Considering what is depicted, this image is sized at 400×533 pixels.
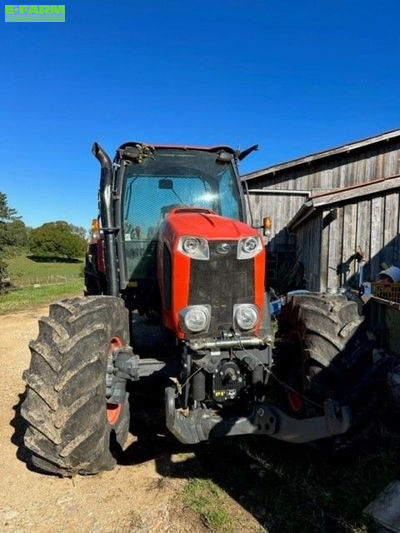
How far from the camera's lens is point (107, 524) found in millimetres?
2783

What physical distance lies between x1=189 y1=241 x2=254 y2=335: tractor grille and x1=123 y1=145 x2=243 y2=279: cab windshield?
1.25 m

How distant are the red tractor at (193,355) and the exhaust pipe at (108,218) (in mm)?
11

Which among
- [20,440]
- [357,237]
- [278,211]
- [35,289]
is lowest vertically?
[35,289]

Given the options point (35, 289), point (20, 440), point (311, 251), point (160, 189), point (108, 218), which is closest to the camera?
point (108, 218)

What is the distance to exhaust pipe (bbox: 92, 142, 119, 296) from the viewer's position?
3976mm

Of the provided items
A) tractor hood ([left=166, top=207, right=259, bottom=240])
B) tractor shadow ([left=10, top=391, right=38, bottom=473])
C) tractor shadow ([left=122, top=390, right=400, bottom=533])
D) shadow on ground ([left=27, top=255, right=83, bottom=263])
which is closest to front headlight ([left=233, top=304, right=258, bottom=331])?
tractor hood ([left=166, top=207, right=259, bottom=240])

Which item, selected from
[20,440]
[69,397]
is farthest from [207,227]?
[20,440]

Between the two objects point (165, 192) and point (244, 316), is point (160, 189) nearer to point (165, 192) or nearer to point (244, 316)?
point (165, 192)

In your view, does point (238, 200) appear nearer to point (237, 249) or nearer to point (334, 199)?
point (237, 249)

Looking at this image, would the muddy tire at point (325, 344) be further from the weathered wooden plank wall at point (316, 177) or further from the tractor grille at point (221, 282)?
the weathered wooden plank wall at point (316, 177)

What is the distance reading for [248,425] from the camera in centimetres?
295

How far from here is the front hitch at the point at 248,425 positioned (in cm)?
277

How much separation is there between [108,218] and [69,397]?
1725mm

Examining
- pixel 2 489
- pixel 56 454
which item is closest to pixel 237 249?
pixel 56 454
